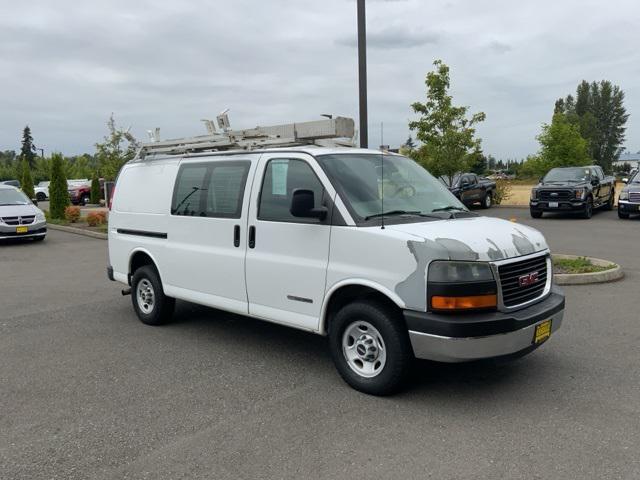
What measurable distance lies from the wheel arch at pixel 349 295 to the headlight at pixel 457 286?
0.29 metres

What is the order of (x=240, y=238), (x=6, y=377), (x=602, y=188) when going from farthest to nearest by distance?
(x=602, y=188)
(x=240, y=238)
(x=6, y=377)

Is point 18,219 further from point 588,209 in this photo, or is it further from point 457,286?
point 588,209

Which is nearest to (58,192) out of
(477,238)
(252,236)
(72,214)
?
(72,214)

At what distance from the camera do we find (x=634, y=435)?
3.71m

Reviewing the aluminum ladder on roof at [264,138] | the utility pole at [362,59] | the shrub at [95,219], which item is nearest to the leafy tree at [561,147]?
the shrub at [95,219]

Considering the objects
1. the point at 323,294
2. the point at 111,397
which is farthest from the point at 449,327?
the point at 111,397

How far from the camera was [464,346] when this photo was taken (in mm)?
3953

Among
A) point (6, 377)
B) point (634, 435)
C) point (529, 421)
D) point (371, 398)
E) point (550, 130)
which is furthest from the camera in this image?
point (550, 130)

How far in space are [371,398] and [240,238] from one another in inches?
76.5

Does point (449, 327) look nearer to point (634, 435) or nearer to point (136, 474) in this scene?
point (634, 435)

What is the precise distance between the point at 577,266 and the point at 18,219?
1349 cm

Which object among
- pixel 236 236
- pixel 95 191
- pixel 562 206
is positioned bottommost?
pixel 562 206

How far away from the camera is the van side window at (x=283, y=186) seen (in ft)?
15.9

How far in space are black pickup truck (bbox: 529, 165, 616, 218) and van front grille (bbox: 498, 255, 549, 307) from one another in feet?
52.6
